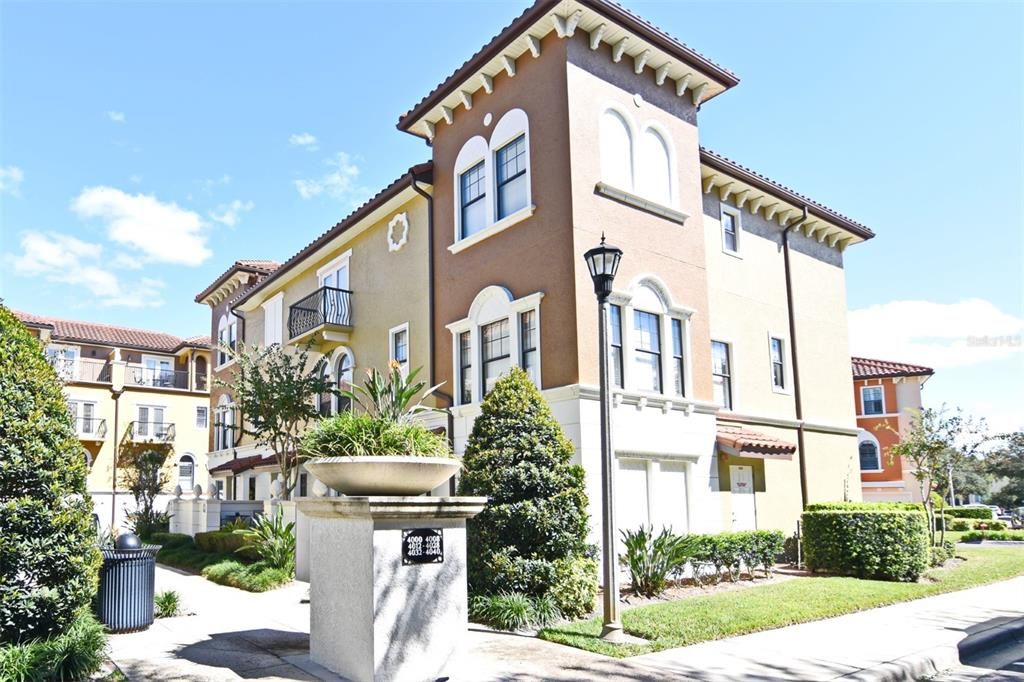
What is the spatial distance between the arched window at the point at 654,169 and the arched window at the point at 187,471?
125ft

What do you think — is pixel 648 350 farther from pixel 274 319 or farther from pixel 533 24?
pixel 274 319

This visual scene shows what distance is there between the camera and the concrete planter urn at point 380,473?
7.38 meters

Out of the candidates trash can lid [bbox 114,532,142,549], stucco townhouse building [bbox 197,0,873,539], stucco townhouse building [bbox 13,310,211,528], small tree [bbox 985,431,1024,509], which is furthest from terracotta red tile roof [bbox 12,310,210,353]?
small tree [bbox 985,431,1024,509]

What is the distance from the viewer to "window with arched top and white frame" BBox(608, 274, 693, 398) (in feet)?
49.0

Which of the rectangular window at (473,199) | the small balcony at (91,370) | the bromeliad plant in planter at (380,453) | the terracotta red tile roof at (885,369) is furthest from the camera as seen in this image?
the small balcony at (91,370)

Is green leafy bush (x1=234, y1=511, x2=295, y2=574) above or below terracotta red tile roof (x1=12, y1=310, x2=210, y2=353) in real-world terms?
below

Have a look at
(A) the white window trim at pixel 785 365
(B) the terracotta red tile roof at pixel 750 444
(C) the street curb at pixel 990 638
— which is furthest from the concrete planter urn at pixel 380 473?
(A) the white window trim at pixel 785 365

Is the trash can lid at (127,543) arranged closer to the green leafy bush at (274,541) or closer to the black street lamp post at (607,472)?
the green leafy bush at (274,541)

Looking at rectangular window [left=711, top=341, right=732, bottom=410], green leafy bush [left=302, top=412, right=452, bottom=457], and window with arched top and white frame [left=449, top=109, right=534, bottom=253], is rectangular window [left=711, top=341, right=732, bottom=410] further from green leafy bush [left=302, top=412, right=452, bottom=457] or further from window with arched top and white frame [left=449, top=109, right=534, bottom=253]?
green leafy bush [left=302, top=412, right=452, bottom=457]

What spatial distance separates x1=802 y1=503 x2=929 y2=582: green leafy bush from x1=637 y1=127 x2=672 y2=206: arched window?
23.9ft

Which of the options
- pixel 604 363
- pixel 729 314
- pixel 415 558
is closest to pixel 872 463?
pixel 729 314

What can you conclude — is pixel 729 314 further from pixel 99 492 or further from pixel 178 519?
pixel 99 492

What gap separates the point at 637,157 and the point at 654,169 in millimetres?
606

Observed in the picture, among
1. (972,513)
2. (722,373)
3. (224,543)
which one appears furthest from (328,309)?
(972,513)
